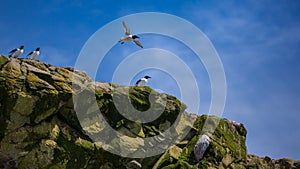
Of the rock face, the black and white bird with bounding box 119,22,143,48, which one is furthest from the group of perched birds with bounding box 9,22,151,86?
the rock face

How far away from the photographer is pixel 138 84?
32.0 meters

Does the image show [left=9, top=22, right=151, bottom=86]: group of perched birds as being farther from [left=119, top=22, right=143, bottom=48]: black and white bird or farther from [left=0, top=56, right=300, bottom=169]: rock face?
[left=0, top=56, right=300, bottom=169]: rock face

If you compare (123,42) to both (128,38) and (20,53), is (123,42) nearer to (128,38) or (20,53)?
(128,38)

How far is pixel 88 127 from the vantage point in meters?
25.7

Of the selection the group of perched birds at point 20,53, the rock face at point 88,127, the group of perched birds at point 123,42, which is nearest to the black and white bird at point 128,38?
the group of perched birds at point 123,42

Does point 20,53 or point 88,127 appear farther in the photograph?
point 20,53

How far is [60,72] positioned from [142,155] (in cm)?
802

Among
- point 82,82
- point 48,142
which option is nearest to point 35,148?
point 48,142

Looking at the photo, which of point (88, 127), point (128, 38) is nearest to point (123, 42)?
point (128, 38)

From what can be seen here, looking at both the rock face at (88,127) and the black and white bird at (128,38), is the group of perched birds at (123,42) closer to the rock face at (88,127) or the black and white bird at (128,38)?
the black and white bird at (128,38)

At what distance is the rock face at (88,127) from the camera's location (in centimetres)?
2317

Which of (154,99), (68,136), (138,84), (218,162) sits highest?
(138,84)

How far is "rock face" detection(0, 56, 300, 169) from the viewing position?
76.0 feet

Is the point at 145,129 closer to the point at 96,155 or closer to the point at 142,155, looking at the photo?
the point at 142,155
